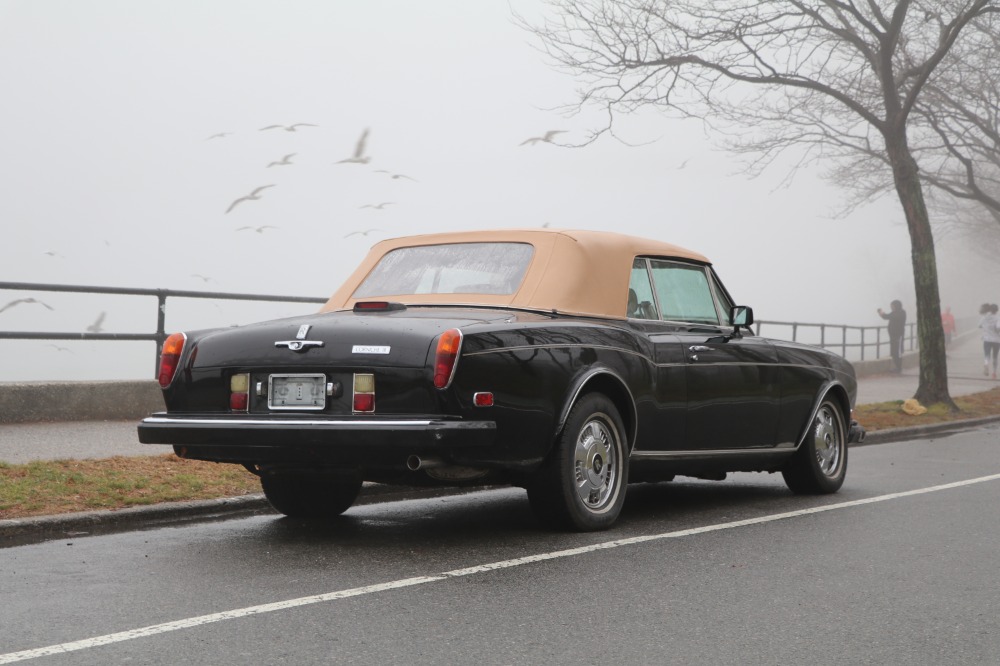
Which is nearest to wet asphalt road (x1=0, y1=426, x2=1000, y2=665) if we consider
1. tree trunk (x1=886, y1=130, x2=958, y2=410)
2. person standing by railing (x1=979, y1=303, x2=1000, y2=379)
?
tree trunk (x1=886, y1=130, x2=958, y2=410)

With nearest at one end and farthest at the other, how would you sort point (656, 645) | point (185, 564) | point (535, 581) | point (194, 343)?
point (656, 645) < point (535, 581) < point (185, 564) < point (194, 343)

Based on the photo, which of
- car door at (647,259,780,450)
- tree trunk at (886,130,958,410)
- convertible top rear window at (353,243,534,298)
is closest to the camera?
convertible top rear window at (353,243,534,298)

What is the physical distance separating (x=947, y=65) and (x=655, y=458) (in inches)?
719

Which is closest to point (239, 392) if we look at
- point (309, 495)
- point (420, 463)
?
point (420, 463)

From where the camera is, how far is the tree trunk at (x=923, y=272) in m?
18.8

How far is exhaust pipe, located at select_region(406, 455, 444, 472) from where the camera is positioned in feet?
19.6

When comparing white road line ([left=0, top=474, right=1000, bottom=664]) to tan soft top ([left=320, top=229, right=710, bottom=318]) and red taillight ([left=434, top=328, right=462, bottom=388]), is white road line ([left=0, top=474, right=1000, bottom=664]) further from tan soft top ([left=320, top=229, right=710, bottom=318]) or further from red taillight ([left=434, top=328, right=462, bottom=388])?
tan soft top ([left=320, top=229, right=710, bottom=318])

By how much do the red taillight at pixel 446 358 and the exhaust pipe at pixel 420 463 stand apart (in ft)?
1.15

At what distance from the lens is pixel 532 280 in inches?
277

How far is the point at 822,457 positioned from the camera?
9.12m

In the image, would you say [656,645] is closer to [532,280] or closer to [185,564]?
[185,564]

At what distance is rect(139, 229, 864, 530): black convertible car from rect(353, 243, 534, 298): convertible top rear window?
11mm

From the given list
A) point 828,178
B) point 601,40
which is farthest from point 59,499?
point 828,178

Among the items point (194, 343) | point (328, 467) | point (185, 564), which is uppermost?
point (194, 343)
